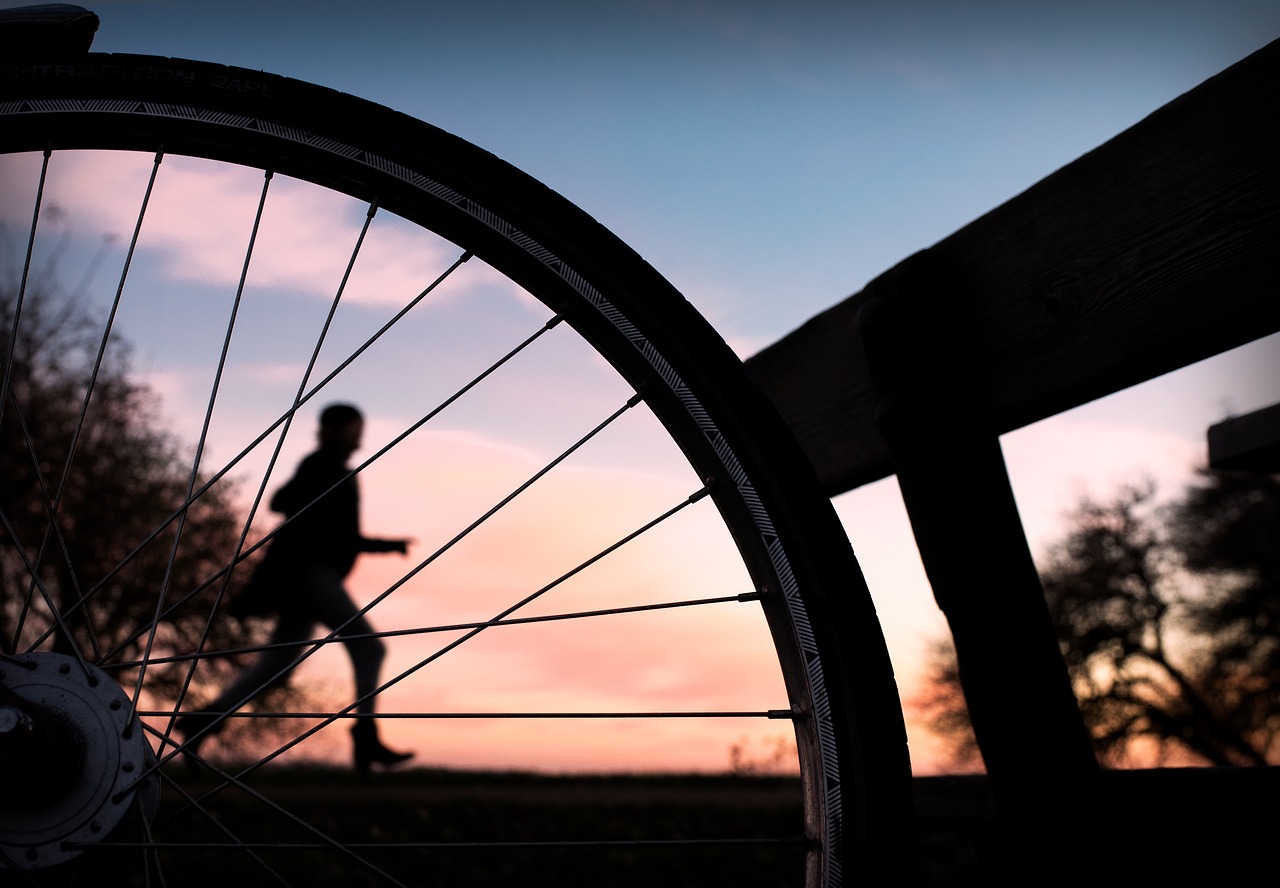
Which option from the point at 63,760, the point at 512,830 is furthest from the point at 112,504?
the point at 63,760

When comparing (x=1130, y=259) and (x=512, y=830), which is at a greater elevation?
(x=1130, y=259)

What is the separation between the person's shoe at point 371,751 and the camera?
4.13 metres

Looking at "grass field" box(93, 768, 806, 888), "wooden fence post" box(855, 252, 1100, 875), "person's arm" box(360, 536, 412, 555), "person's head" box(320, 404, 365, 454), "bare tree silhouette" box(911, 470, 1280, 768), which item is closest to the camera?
"wooden fence post" box(855, 252, 1100, 875)

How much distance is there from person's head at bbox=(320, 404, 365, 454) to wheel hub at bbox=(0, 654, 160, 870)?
3.65 m

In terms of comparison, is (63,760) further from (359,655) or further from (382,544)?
(382,544)

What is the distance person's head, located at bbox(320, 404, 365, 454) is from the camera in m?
4.74

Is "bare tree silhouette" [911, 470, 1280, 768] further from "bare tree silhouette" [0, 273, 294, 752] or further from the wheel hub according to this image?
the wheel hub

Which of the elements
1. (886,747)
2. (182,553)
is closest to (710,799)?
(886,747)

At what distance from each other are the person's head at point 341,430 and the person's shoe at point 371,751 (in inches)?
49.8

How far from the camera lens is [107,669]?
1194 millimetres

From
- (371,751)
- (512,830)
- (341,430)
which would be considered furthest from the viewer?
(512,830)

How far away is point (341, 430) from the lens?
4746mm

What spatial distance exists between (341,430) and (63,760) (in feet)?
12.3

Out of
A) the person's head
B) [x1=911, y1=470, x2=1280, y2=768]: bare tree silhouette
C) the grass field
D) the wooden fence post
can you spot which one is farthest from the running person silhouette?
[x1=911, y1=470, x2=1280, y2=768]: bare tree silhouette
